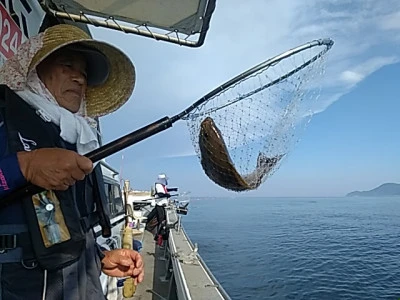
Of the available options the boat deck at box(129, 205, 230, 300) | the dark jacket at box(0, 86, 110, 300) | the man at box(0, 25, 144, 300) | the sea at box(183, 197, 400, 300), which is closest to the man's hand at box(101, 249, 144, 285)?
the man at box(0, 25, 144, 300)

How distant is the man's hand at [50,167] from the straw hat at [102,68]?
489 millimetres

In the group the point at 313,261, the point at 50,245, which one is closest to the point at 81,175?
the point at 50,245

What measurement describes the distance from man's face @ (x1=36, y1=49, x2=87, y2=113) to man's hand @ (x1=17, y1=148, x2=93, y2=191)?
15.6 inches

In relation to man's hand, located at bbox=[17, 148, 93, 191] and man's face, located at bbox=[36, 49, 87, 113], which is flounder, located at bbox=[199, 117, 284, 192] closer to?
man's face, located at bbox=[36, 49, 87, 113]

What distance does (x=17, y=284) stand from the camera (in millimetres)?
959

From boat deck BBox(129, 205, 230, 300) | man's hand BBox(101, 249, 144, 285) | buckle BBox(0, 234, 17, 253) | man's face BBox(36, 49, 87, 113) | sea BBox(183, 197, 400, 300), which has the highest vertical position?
man's face BBox(36, 49, 87, 113)

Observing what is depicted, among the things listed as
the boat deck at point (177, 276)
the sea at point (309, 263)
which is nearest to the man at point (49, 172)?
the boat deck at point (177, 276)

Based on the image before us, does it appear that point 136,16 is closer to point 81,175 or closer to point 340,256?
point 81,175

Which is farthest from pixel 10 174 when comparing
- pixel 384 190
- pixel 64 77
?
pixel 384 190

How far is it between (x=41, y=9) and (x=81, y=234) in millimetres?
1634

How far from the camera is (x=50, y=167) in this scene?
0.85m

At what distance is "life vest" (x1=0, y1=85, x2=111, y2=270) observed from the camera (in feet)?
3.16

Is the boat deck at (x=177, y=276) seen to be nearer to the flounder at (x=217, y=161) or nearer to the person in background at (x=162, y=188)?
the flounder at (x=217, y=161)

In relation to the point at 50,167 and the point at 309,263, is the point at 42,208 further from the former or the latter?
the point at 309,263
